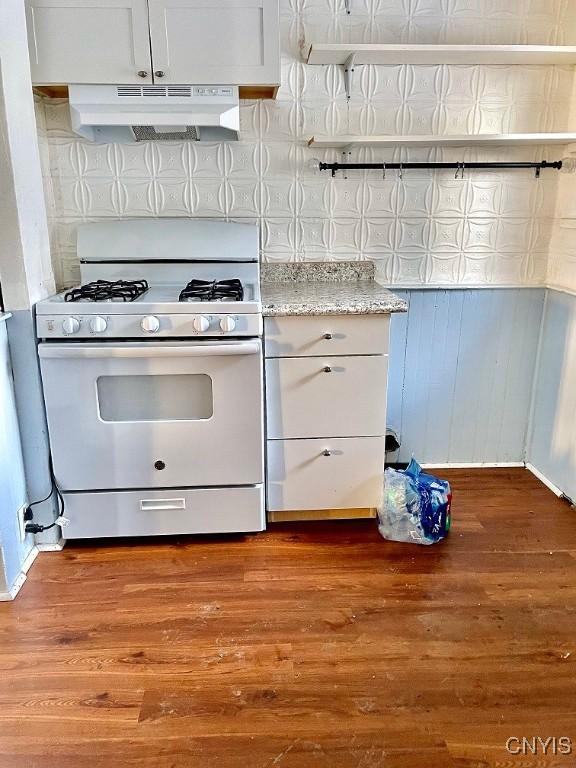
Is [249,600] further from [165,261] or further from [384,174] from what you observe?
[384,174]

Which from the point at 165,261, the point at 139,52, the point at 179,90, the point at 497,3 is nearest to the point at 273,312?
the point at 165,261

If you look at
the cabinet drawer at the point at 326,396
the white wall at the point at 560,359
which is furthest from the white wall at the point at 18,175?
the white wall at the point at 560,359

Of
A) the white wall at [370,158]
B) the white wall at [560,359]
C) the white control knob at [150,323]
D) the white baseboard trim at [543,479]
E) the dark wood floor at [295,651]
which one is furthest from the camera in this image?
the white baseboard trim at [543,479]

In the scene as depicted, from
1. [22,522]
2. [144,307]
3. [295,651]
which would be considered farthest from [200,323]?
[295,651]

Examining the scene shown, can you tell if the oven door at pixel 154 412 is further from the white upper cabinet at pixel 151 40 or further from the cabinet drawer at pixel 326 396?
the white upper cabinet at pixel 151 40

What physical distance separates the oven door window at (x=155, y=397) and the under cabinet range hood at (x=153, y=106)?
0.91m

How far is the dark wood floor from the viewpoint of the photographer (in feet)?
4.23

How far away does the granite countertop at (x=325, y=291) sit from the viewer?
191cm

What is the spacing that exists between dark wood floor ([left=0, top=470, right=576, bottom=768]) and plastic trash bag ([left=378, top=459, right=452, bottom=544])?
58mm

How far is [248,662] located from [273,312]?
108 centimetres

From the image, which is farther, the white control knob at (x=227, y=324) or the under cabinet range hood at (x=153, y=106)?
the under cabinet range hood at (x=153, y=106)

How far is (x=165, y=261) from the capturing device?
2.32m

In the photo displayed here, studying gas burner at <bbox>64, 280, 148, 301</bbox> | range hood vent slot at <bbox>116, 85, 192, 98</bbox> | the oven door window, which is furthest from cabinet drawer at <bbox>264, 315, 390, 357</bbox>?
range hood vent slot at <bbox>116, 85, 192, 98</bbox>

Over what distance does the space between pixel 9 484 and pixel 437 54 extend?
217 centimetres
